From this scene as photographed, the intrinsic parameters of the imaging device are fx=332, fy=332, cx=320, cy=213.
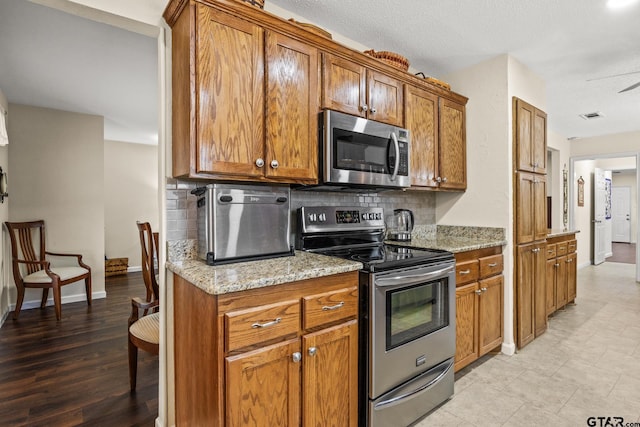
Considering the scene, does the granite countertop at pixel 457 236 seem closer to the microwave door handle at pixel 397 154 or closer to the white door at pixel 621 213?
the microwave door handle at pixel 397 154

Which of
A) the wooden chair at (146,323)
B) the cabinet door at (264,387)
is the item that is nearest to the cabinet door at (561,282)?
the cabinet door at (264,387)

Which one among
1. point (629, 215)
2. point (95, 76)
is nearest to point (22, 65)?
point (95, 76)

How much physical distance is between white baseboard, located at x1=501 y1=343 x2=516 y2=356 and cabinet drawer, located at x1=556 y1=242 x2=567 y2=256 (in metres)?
1.54

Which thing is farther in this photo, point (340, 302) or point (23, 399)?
point (23, 399)

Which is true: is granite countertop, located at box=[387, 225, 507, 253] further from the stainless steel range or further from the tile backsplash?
the stainless steel range

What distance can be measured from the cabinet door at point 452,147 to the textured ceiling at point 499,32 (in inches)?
18.2

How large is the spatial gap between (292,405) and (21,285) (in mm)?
3945

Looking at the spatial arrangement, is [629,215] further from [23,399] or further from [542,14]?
[23,399]

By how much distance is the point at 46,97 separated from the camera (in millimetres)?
3861

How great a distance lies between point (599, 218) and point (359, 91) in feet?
24.7

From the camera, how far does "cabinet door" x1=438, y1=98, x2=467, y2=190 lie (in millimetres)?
2818

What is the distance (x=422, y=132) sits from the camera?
8.66 ft

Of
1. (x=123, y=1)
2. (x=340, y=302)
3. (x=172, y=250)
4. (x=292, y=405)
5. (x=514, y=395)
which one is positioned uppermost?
(x=123, y=1)

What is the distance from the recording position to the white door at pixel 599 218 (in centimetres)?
690
